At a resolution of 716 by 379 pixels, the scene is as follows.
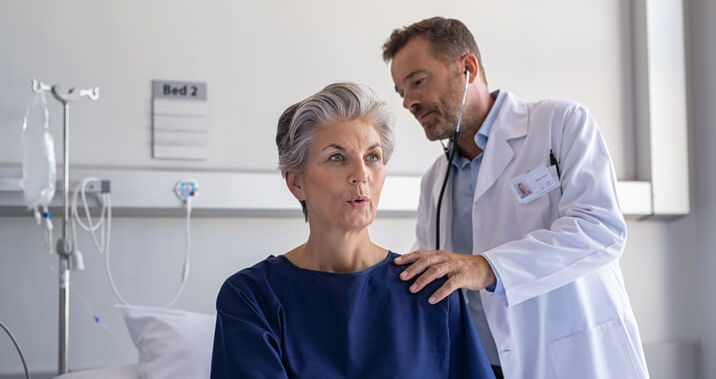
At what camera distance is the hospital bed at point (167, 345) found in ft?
6.09

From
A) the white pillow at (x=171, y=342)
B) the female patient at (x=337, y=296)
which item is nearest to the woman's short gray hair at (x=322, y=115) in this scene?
the female patient at (x=337, y=296)

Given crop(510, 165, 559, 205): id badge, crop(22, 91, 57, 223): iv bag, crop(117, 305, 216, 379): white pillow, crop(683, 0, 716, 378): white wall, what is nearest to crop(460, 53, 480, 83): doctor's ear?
crop(510, 165, 559, 205): id badge

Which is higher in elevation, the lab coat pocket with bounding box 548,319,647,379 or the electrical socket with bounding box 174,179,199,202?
the electrical socket with bounding box 174,179,199,202

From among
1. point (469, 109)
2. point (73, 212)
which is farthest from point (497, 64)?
point (73, 212)

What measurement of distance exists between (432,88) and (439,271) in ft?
2.13

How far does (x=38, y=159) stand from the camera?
2225 mm

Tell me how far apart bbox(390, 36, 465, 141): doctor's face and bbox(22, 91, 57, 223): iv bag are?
1.11m

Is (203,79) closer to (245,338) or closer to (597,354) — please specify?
(245,338)

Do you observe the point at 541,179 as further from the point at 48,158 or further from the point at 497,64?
the point at 48,158

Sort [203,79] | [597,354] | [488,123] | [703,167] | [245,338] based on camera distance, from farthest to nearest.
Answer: [703,167] → [203,79] → [488,123] → [597,354] → [245,338]

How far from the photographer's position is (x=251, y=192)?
2.49 meters

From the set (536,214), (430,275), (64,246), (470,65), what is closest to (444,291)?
(430,275)

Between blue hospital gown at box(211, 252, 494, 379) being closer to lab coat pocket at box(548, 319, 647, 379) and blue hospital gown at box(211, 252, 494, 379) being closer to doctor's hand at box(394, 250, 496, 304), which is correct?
doctor's hand at box(394, 250, 496, 304)

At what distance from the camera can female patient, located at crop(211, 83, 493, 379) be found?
1.30m
